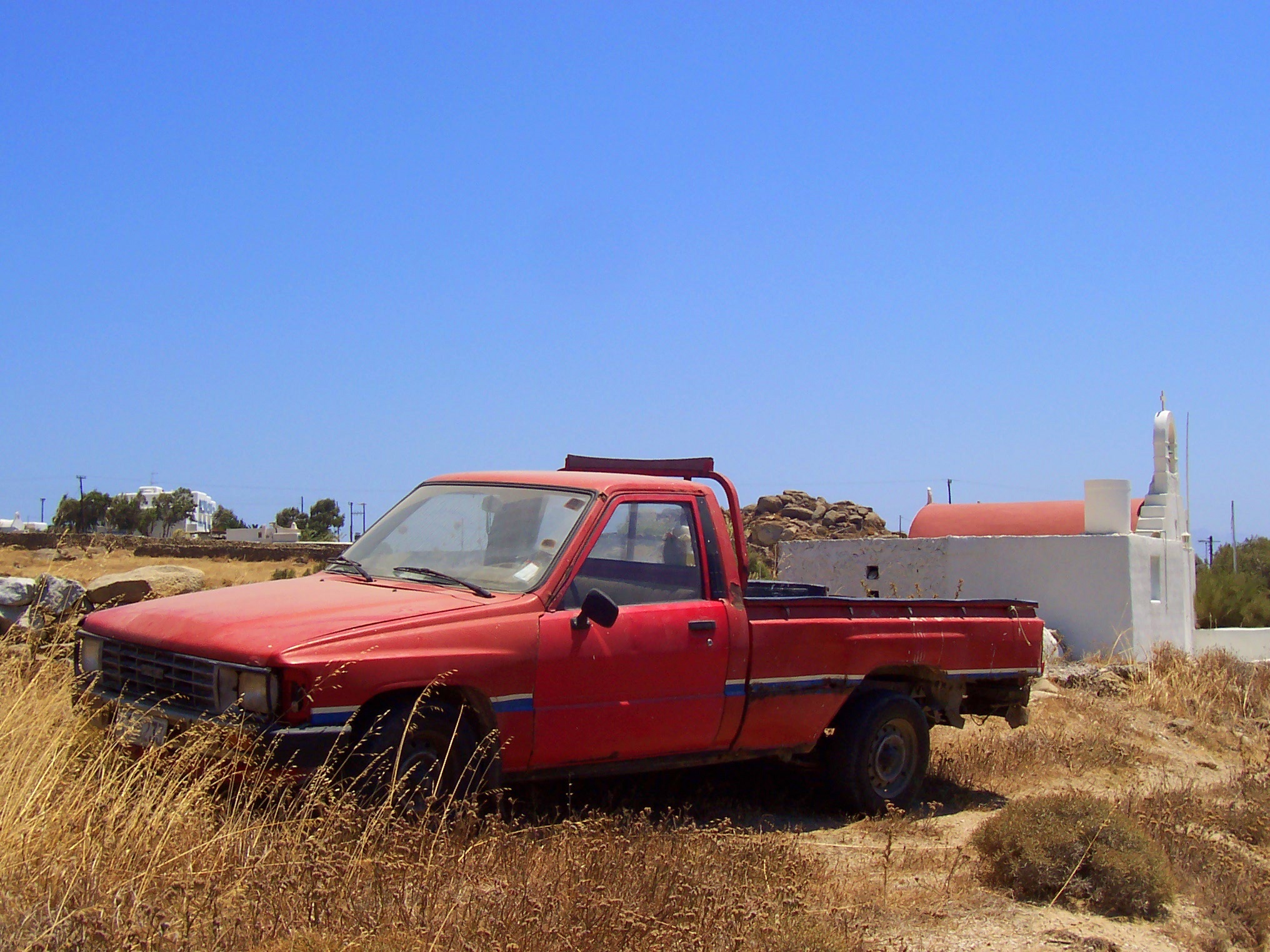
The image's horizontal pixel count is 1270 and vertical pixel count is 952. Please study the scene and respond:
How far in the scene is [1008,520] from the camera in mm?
20000

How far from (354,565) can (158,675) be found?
1.32m

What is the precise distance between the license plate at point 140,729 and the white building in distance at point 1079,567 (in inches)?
468

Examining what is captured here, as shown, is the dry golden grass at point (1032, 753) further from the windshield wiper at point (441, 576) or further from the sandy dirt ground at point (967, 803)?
the windshield wiper at point (441, 576)

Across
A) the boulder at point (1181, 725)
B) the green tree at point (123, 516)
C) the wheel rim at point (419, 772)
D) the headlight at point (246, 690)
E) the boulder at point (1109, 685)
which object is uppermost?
the green tree at point (123, 516)

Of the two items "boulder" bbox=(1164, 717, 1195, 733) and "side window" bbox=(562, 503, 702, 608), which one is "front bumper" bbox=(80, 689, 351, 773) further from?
"boulder" bbox=(1164, 717, 1195, 733)

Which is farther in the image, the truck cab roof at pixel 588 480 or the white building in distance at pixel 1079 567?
the white building in distance at pixel 1079 567

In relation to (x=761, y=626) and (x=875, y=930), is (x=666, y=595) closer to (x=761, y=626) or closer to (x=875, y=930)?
(x=761, y=626)

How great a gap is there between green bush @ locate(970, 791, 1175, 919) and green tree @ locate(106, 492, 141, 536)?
78.3 metres

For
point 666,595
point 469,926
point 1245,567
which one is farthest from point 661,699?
point 1245,567

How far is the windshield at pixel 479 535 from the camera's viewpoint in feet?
20.1

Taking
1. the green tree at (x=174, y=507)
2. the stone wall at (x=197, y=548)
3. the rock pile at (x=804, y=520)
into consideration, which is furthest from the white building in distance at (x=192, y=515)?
the rock pile at (x=804, y=520)

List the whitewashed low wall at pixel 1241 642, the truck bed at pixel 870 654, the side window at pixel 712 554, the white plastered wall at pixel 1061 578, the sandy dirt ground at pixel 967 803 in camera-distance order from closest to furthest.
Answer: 1. the sandy dirt ground at pixel 967 803
2. the side window at pixel 712 554
3. the truck bed at pixel 870 654
4. the white plastered wall at pixel 1061 578
5. the whitewashed low wall at pixel 1241 642

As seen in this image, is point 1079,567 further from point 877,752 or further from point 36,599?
point 36,599

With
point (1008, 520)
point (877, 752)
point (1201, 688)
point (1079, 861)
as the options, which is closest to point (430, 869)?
point (1079, 861)
